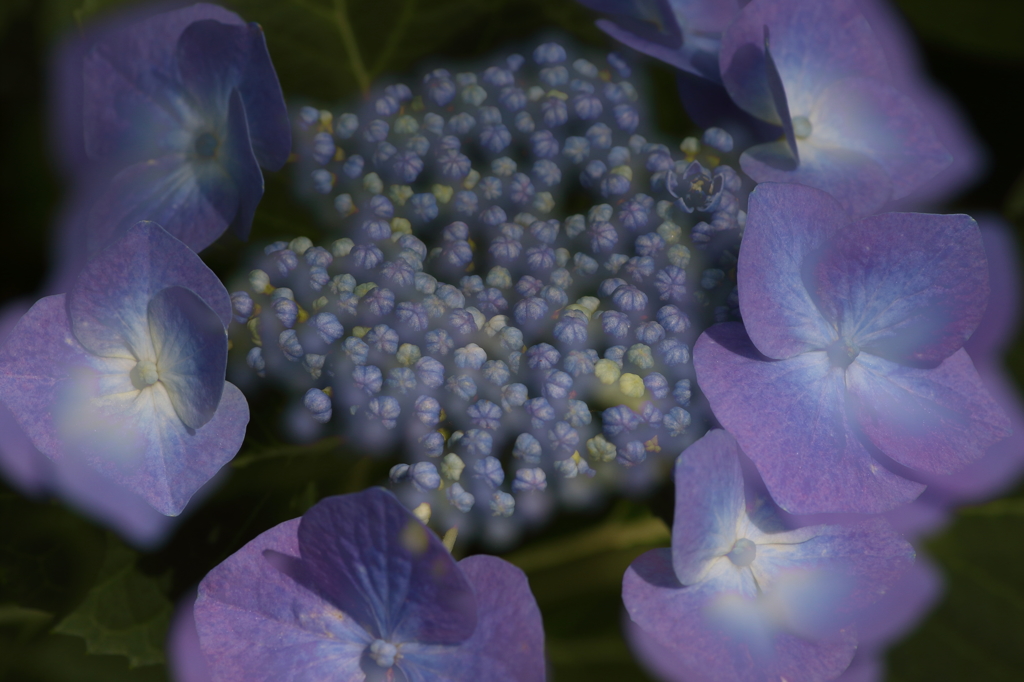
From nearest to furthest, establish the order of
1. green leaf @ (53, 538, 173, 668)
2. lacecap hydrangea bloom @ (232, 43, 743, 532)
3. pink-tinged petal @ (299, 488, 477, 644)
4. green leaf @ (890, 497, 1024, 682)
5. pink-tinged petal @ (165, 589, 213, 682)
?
pink-tinged petal @ (299, 488, 477, 644) < lacecap hydrangea bloom @ (232, 43, 743, 532) < pink-tinged petal @ (165, 589, 213, 682) < green leaf @ (53, 538, 173, 668) < green leaf @ (890, 497, 1024, 682)

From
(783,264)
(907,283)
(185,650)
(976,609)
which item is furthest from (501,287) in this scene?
(976,609)

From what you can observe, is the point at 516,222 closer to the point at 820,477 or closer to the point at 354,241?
the point at 354,241

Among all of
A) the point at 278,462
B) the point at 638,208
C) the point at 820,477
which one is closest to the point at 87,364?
the point at 278,462

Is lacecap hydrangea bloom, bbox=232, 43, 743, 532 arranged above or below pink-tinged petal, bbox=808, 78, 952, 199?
below

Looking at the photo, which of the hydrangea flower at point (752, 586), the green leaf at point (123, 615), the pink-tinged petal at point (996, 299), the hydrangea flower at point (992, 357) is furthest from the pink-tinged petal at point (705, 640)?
the green leaf at point (123, 615)

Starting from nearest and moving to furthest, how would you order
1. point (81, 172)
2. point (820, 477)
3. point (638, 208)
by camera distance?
point (820, 477) → point (638, 208) → point (81, 172)

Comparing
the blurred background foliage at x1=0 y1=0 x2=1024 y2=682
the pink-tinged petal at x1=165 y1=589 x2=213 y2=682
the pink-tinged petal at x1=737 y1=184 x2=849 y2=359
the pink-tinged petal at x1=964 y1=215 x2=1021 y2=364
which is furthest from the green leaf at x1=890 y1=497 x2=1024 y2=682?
the pink-tinged petal at x1=165 y1=589 x2=213 y2=682

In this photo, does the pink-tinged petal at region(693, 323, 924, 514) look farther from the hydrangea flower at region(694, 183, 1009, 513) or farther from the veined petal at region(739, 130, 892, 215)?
the veined petal at region(739, 130, 892, 215)
